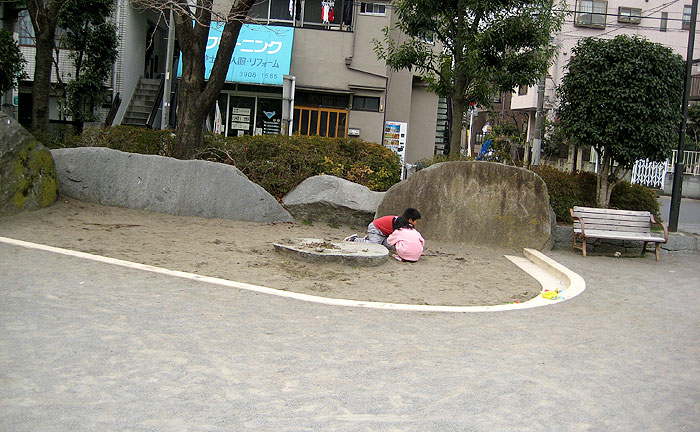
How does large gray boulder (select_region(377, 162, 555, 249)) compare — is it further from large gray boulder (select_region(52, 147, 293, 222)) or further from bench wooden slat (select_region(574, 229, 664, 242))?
large gray boulder (select_region(52, 147, 293, 222))

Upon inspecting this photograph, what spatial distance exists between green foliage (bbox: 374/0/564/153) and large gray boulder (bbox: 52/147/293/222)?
15.8 ft

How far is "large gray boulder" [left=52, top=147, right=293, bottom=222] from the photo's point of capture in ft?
38.5

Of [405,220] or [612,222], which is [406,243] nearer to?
[405,220]

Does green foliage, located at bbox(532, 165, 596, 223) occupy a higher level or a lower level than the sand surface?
higher

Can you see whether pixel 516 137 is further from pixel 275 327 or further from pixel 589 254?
pixel 275 327

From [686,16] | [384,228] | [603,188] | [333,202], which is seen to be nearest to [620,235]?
[603,188]

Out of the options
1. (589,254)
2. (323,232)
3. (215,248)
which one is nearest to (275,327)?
(215,248)

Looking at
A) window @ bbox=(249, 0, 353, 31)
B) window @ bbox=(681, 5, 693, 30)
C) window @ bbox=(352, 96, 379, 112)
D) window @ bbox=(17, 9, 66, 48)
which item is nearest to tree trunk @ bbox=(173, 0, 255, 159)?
window @ bbox=(249, 0, 353, 31)

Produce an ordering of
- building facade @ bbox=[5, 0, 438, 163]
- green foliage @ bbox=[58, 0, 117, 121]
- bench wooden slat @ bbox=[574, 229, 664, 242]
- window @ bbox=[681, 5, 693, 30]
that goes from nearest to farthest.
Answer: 1. bench wooden slat @ bbox=[574, 229, 664, 242]
2. green foliage @ bbox=[58, 0, 117, 121]
3. building facade @ bbox=[5, 0, 438, 163]
4. window @ bbox=[681, 5, 693, 30]

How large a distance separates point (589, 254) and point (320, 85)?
13.5m

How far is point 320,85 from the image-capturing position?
2311 cm

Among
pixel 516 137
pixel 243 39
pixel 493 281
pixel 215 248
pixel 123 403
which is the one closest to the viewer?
pixel 123 403

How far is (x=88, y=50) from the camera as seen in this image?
850 inches

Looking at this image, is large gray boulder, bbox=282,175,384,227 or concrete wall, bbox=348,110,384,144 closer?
large gray boulder, bbox=282,175,384,227
